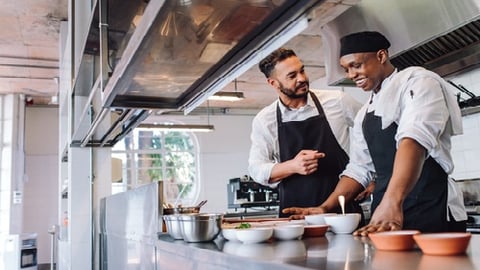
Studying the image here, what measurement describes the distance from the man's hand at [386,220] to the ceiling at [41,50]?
2.37 m

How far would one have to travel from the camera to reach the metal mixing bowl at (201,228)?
150 centimetres

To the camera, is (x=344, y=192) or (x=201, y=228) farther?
(x=344, y=192)

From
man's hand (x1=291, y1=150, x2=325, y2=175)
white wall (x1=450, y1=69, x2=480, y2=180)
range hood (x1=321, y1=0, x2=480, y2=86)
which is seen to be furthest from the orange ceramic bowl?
white wall (x1=450, y1=69, x2=480, y2=180)

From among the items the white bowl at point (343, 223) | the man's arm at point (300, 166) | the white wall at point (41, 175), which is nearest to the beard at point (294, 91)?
the man's arm at point (300, 166)

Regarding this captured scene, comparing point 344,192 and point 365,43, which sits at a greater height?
point 365,43

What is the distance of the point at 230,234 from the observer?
143 cm

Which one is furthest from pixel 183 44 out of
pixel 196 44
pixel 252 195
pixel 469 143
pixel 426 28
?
pixel 252 195

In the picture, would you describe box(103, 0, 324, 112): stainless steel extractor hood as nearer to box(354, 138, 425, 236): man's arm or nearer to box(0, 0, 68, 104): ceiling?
box(354, 138, 425, 236): man's arm

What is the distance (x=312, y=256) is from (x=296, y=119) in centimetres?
151

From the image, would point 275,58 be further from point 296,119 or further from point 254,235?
point 254,235

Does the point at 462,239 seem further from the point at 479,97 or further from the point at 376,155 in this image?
the point at 479,97

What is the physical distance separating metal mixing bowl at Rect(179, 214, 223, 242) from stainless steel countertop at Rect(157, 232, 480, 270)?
1.1 inches

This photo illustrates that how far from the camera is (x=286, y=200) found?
2.43 metres

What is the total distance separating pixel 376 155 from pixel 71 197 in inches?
103
